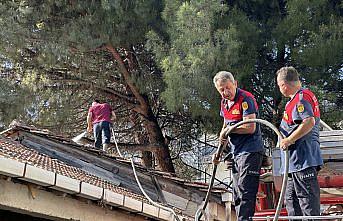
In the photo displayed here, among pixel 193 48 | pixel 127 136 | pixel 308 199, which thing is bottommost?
pixel 308 199

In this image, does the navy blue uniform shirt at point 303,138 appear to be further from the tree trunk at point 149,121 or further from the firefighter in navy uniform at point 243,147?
the tree trunk at point 149,121

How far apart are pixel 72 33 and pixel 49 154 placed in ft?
16.4

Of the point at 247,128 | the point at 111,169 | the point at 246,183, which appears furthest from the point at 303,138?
the point at 111,169

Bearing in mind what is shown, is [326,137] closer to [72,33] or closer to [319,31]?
[319,31]

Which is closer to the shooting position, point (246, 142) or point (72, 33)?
point (246, 142)

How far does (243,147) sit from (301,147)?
0.56 m

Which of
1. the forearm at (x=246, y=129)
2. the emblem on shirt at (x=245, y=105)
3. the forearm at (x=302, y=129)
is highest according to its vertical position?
the emblem on shirt at (x=245, y=105)

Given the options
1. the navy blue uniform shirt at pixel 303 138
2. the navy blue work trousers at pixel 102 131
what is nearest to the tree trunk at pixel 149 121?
the navy blue work trousers at pixel 102 131

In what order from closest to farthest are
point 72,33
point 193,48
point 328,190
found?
point 328,190 → point 193,48 → point 72,33

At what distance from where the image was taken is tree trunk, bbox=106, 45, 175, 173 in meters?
13.3

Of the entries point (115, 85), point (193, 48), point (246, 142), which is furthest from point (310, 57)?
point (246, 142)

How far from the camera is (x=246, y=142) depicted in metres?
4.85

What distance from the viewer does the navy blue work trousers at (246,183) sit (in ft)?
15.3

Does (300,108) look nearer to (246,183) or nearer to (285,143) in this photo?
(285,143)
